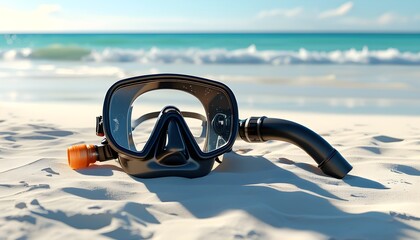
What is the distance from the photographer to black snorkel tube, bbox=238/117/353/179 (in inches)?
127

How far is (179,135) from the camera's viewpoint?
9.43ft

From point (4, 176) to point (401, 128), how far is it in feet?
12.3

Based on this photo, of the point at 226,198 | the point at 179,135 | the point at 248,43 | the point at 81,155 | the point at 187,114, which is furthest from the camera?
the point at 248,43

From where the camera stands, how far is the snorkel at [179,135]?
2893 mm

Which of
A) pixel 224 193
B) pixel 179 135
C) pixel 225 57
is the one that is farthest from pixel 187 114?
pixel 225 57

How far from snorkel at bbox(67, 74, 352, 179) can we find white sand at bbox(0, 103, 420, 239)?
77mm

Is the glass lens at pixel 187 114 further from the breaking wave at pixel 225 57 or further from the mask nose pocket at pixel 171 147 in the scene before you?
the breaking wave at pixel 225 57

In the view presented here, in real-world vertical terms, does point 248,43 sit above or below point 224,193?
above

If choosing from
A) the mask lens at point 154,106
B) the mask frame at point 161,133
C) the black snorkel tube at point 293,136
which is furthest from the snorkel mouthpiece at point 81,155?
the black snorkel tube at point 293,136

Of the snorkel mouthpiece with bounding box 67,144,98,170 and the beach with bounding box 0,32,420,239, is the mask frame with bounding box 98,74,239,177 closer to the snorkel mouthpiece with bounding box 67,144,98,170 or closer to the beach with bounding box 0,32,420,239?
the beach with bounding box 0,32,420,239

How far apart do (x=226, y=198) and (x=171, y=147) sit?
421mm

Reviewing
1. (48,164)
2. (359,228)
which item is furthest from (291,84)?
(359,228)

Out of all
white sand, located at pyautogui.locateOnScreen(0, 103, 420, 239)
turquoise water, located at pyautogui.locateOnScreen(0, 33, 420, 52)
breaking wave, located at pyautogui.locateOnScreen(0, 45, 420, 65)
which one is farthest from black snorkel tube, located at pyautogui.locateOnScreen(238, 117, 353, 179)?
turquoise water, located at pyautogui.locateOnScreen(0, 33, 420, 52)

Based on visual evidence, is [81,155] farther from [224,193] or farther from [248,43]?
[248,43]
